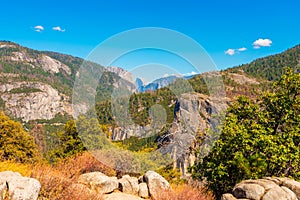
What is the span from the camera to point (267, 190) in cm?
938

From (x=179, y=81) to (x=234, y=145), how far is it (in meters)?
3.92

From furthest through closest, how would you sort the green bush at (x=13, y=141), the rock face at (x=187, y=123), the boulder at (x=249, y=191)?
the green bush at (x=13, y=141) < the rock face at (x=187, y=123) < the boulder at (x=249, y=191)

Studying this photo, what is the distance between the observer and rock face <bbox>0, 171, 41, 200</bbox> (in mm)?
6348

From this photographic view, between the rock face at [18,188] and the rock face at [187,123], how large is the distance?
7814mm

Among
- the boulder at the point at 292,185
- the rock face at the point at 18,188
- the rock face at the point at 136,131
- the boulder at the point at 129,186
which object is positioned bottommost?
the boulder at the point at 129,186

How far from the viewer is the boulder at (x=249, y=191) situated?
9.28m

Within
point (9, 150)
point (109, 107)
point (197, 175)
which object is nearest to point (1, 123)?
point (9, 150)

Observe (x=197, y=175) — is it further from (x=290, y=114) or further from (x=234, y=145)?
(x=290, y=114)

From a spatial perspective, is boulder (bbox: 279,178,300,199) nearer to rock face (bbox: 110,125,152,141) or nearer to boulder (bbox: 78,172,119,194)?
rock face (bbox: 110,125,152,141)

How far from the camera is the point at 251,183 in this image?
995 cm

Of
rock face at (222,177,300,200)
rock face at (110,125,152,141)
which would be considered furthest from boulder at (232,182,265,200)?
rock face at (110,125,152,141)

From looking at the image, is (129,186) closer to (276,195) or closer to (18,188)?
(276,195)

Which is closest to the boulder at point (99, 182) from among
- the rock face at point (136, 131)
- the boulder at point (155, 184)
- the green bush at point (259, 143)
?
the boulder at point (155, 184)

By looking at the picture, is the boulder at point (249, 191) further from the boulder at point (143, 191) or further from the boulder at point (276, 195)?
the boulder at point (143, 191)
